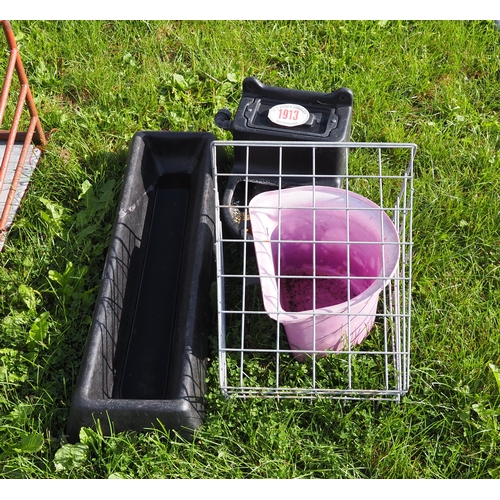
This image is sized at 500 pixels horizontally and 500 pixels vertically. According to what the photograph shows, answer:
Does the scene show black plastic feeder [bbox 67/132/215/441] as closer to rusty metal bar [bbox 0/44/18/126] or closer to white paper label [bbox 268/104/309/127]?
white paper label [bbox 268/104/309/127]

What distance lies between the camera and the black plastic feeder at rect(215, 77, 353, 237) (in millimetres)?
2570

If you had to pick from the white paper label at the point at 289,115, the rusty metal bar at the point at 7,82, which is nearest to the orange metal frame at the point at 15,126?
the rusty metal bar at the point at 7,82

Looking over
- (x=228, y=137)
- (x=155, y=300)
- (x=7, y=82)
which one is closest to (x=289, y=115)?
(x=228, y=137)

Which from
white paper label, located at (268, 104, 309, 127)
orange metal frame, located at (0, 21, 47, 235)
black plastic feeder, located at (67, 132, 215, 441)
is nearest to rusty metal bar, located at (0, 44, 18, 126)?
orange metal frame, located at (0, 21, 47, 235)

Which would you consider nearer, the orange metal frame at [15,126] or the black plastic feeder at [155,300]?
the black plastic feeder at [155,300]

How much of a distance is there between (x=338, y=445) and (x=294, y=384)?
27 centimetres

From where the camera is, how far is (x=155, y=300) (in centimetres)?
257

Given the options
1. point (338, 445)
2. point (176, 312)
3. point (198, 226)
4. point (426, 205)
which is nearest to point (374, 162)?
point (426, 205)

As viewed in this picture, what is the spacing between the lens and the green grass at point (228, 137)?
2.07m

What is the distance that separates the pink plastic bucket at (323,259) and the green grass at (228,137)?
26 cm

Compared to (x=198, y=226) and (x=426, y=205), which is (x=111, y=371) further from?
(x=426, y=205)

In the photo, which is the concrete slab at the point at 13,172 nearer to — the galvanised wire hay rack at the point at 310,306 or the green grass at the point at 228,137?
the green grass at the point at 228,137

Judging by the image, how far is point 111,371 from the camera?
2.29 m

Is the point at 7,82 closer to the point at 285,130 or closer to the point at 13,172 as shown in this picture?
the point at 13,172
